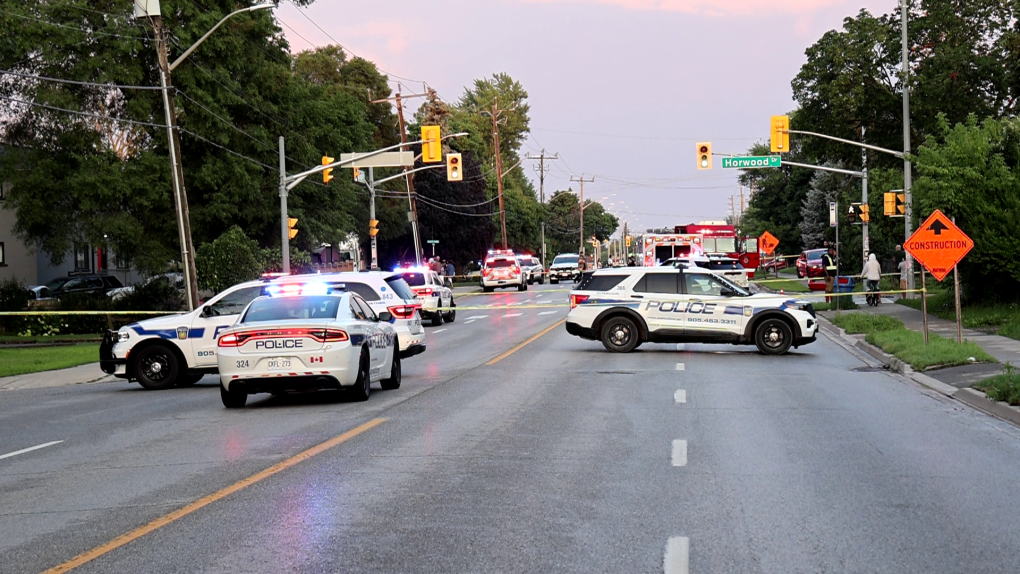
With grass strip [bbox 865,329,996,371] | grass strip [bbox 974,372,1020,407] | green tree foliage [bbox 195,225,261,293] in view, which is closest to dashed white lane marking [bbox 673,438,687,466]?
grass strip [bbox 974,372,1020,407]

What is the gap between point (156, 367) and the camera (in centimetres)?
2011

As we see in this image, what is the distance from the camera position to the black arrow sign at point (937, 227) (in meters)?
22.3

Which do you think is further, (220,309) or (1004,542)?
(220,309)

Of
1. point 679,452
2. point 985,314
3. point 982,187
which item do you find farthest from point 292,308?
point 985,314

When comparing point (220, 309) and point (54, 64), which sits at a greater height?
point (54, 64)

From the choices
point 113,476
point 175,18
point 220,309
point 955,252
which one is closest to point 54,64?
point 175,18

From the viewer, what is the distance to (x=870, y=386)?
17.8 metres

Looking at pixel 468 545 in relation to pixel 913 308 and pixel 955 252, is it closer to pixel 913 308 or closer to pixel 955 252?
pixel 955 252

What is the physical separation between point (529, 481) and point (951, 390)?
9.59 m

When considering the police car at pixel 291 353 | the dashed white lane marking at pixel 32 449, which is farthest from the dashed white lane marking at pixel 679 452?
the dashed white lane marking at pixel 32 449

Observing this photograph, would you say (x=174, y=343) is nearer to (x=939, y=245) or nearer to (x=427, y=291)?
(x=939, y=245)

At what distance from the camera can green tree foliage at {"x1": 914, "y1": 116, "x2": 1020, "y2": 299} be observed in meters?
28.8

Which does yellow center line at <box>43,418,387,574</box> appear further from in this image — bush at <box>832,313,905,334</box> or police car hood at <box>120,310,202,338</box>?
bush at <box>832,313,905,334</box>

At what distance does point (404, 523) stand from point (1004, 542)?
376cm
